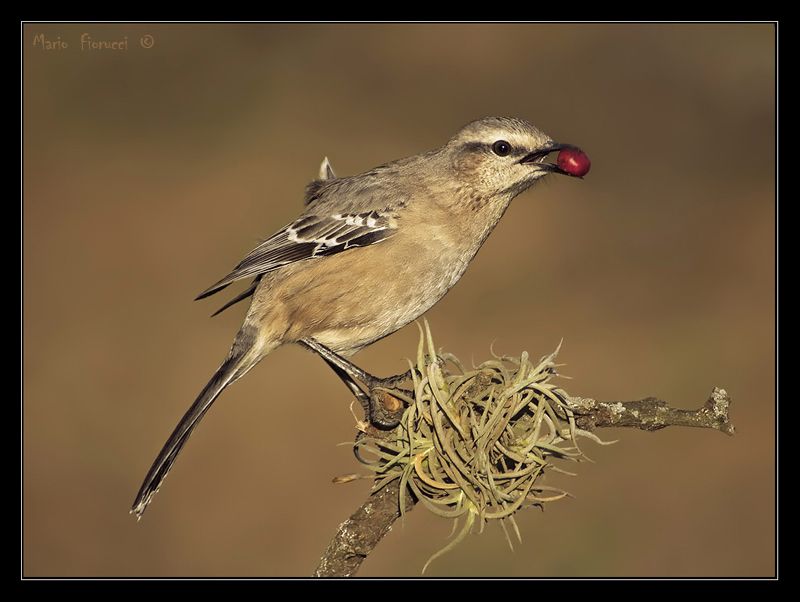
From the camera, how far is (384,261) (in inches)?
217

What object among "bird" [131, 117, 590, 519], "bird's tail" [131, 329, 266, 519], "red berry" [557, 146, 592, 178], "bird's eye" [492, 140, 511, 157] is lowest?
"bird's tail" [131, 329, 266, 519]

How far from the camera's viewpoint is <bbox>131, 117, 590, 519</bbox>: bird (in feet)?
17.9

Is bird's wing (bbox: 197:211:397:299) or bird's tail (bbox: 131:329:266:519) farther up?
bird's wing (bbox: 197:211:397:299)

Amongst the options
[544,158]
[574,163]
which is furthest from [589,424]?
[544,158]

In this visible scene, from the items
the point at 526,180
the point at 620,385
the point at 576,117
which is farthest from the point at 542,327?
the point at 526,180

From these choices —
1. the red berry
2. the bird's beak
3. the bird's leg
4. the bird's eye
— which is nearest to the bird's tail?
the bird's leg

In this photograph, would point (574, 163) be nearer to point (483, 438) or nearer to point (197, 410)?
point (483, 438)

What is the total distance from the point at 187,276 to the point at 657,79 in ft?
28.8

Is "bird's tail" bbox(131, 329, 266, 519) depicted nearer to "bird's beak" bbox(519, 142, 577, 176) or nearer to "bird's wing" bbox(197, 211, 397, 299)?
"bird's wing" bbox(197, 211, 397, 299)

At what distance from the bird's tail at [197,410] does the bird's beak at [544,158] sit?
2028mm

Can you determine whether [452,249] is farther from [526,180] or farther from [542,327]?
[542,327]

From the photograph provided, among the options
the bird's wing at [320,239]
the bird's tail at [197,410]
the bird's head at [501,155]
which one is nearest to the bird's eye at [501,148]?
the bird's head at [501,155]

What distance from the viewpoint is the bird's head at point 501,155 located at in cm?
539

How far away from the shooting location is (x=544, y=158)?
5406mm
